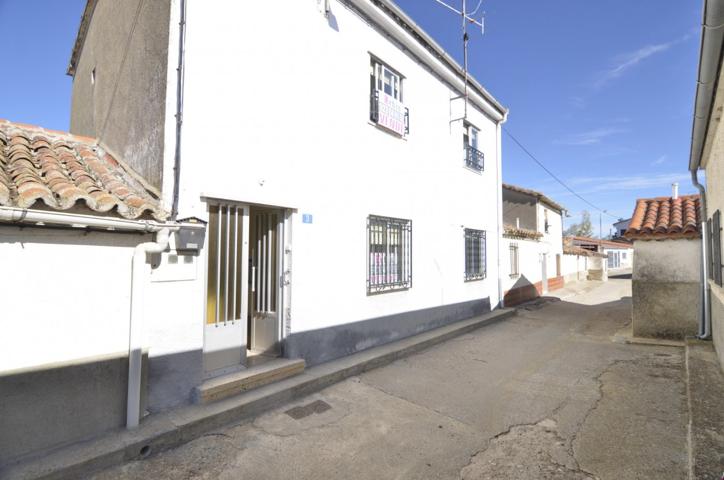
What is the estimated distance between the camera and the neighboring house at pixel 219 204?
3400 mm

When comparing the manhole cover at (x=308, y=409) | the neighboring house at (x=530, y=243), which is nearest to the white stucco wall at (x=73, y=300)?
the manhole cover at (x=308, y=409)

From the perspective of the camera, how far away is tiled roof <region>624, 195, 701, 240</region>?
761 cm

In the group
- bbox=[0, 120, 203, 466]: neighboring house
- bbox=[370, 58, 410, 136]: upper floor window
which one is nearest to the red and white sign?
bbox=[370, 58, 410, 136]: upper floor window

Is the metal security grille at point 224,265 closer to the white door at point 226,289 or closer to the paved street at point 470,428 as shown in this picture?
the white door at point 226,289

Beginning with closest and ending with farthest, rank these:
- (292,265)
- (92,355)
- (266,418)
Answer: (92,355) → (266,418) → (292,265)

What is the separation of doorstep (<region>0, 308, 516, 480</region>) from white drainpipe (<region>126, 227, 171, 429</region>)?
10.7 inches

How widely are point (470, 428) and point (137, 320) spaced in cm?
366

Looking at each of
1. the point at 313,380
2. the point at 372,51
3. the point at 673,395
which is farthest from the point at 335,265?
the point at 673,395

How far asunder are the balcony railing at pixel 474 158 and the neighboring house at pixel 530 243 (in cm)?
337

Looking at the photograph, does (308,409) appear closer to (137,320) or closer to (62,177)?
(137,320)

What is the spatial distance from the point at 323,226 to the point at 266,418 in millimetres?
2774

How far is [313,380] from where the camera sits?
5090mm

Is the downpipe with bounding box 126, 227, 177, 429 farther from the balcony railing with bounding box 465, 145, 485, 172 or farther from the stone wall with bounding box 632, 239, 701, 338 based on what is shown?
the stone wall with bounding box 632, 239, 701, 338

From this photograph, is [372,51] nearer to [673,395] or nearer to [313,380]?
[313,380]
